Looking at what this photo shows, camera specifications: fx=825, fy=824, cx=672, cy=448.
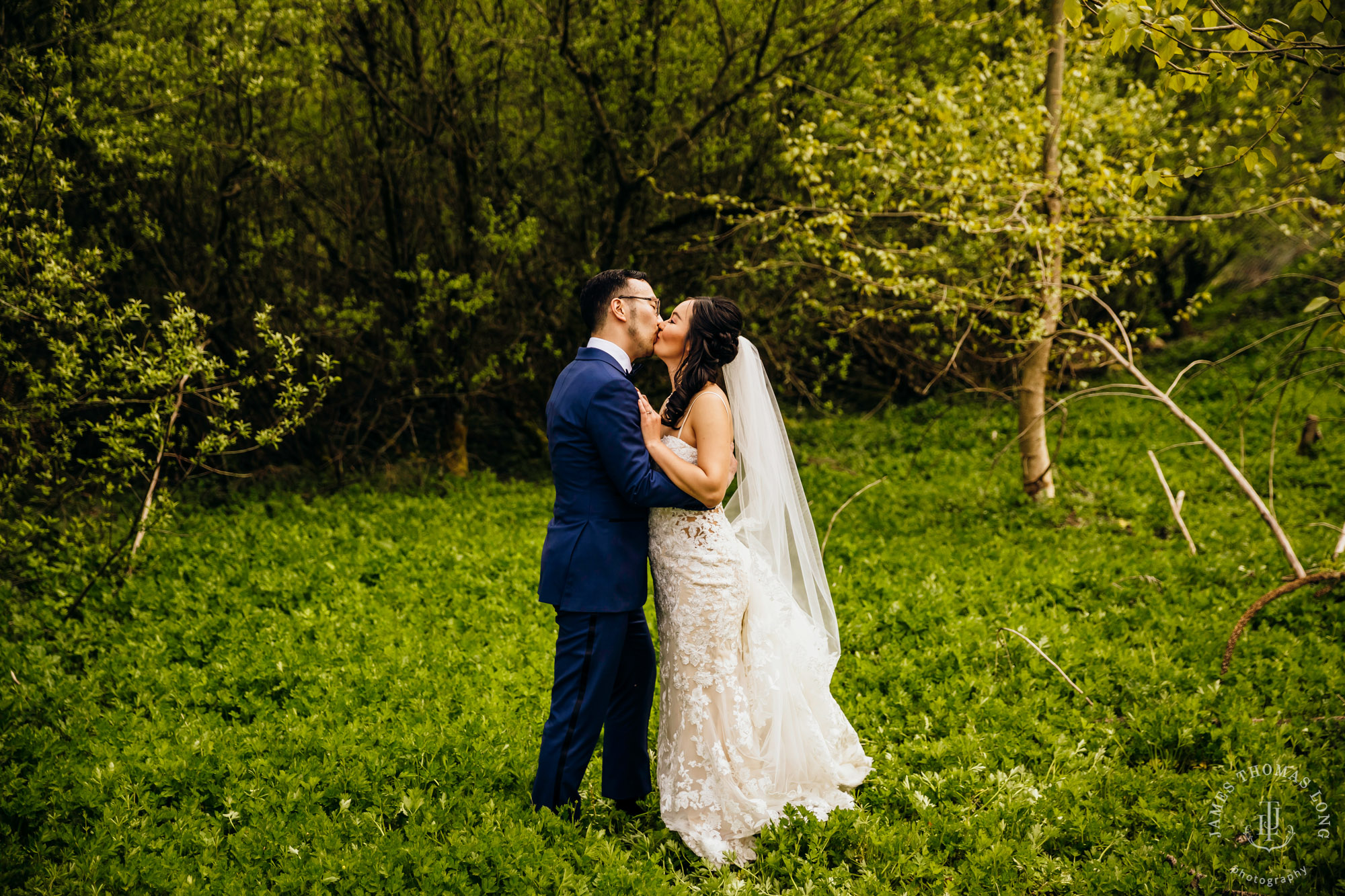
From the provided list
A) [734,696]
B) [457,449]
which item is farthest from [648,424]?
[457,449]

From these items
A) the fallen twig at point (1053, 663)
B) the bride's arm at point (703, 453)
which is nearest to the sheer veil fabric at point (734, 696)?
the bride's arm at point (703, 453)

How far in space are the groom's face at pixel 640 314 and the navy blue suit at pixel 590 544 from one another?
0.19 meters

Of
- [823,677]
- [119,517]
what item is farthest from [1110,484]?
[119,517]

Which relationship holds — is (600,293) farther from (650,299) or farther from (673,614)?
(673,614)

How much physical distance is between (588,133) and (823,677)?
9.24 m

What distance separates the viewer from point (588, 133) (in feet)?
37.8

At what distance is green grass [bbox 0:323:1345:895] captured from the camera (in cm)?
383

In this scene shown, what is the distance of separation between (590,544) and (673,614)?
1.96 ft

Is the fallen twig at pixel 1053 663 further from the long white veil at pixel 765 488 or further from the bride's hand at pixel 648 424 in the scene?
the bride's hand at pixel 648 424

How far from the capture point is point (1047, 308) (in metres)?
8.55

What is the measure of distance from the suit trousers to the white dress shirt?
119 cm

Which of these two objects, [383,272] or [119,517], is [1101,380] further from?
[119,517]

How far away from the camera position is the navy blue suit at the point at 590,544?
3.76 m

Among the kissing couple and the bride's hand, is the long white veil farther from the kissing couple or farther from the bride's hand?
the bride's hand
